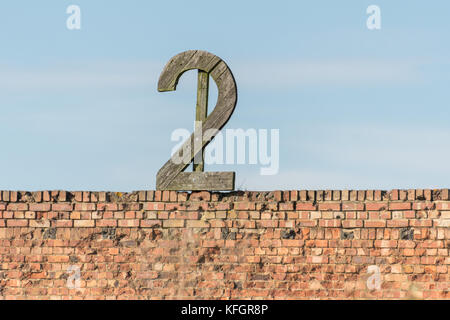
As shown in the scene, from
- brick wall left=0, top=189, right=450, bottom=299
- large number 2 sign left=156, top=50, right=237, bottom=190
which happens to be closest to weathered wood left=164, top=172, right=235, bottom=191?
large number 2 sign left=156, top=50, right=237, bottom=190

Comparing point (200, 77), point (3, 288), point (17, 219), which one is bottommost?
point (3, 288)

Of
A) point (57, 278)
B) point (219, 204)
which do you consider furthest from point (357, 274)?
point (57, 278)

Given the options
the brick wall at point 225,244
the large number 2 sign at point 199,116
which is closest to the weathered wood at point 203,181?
the large number 2 sign at point 199,116

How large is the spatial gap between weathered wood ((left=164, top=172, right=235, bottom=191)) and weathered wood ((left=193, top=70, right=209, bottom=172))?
134 millimetres

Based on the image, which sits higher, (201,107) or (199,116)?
(201,107)

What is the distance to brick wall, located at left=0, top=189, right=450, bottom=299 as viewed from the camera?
9930 mm

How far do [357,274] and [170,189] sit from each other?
2463 mm

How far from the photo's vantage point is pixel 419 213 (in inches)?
391

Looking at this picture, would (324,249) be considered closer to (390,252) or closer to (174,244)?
(390,252)

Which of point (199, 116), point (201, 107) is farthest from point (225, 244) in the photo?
point (201, 107)

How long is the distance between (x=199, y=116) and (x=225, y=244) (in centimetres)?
163

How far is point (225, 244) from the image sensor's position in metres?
10.2

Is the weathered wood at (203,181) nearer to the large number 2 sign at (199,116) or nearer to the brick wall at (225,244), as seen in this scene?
the large number 2 sign at (199,116)

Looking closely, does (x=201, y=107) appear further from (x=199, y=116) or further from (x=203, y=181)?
(x=203, y=181)
